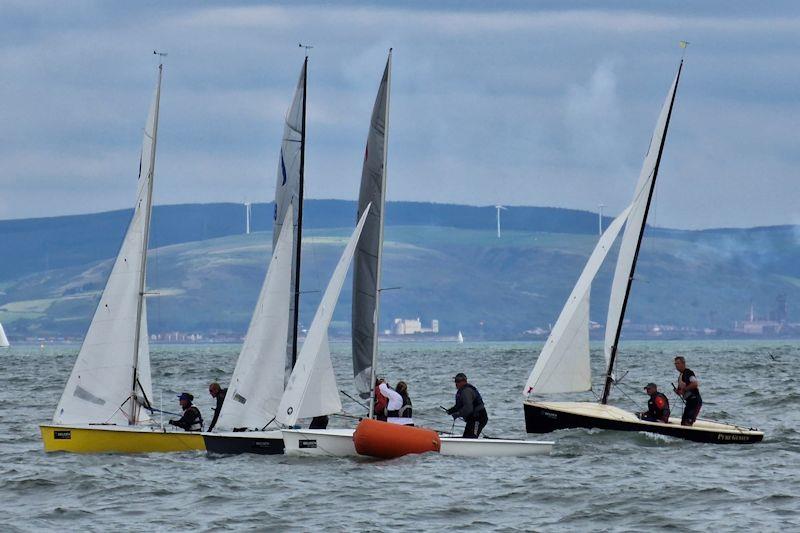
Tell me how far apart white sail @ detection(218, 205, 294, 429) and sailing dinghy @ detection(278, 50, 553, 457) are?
128 cm

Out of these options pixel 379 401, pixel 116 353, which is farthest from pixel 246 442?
pixel 116 353

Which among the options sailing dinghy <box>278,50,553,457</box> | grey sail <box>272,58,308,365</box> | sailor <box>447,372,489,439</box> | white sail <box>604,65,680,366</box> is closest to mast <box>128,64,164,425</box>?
grey sail <box>272,58,308,365</box>

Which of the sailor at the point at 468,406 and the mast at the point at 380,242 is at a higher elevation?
the mast at the point at 380,242

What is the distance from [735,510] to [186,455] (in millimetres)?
11461

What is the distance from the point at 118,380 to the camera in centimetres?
3341

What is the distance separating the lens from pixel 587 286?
37625mm

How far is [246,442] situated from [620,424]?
822 centimetres

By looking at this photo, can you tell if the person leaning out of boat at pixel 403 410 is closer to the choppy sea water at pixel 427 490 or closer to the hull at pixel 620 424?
the choppy sea water at pixel 427 490

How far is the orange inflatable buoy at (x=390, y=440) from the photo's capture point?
30.3 metres

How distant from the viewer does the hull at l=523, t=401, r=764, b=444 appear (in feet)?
114

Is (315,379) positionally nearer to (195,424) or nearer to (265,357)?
(265,357)

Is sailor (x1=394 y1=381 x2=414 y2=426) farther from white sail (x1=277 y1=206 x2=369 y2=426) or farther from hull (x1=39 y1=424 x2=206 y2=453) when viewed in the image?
hull (x1=39 y1=424 x2=206 y2=453)

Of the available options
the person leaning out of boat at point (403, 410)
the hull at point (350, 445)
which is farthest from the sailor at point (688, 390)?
the person leaning out of boat at point (403, 410)

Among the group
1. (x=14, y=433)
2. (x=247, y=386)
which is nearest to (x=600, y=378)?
(x=14, y=433)
